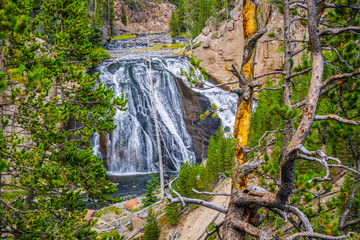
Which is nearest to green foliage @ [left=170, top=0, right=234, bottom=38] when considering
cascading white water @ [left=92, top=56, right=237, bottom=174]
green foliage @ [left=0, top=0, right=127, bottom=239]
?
cascading white water @ [left=92, top=56, right=237, bottom=174]

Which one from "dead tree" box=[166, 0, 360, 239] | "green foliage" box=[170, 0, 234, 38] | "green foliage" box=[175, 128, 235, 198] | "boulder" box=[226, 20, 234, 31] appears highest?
"green foliage" box=[170, 0, 234, 38]

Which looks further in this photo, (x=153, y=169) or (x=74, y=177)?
(x=153, y=169)

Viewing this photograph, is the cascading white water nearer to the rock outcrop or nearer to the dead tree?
the rock outcrop

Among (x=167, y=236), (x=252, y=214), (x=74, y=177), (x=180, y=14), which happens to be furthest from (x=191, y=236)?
(x=180, y=14)

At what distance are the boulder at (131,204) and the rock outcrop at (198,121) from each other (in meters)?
8.35

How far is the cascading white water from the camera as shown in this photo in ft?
71.1

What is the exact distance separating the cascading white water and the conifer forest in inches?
4.3

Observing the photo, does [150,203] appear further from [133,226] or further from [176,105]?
[176,105]

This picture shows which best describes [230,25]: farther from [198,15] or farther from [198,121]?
[198,15]

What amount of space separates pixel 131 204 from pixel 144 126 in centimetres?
870

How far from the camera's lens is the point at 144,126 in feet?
74.5

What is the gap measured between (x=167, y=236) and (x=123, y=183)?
8249 mm

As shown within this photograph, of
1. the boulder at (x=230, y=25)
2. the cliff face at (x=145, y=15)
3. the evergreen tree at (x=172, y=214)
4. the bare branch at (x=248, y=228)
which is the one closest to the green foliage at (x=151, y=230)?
the evergreen tree at (x=172, y=214)

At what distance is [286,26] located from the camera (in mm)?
5293
